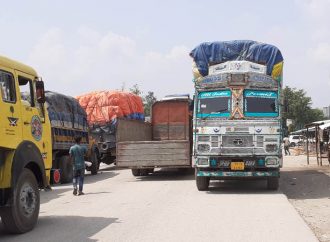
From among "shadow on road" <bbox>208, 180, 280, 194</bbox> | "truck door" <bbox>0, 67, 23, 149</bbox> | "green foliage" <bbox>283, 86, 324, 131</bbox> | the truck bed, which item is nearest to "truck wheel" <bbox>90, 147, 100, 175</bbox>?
the truck bed

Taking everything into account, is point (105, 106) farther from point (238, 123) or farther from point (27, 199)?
point (27, 199)

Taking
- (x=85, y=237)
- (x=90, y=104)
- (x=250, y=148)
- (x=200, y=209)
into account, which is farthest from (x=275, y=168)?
(x=90, y=104)

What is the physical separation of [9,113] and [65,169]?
1010 centimetres

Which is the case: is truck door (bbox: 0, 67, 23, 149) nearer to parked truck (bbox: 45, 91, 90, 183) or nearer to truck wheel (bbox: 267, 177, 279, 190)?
truck wheel (bbox: 267, 177, 279, 190)

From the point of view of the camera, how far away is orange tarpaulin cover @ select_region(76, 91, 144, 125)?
23781mm

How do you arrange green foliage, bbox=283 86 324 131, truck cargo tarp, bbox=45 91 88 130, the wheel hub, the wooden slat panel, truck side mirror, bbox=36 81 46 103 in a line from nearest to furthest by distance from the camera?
the wheel hub
truck side mirror, bbox=36 81 46 103
truck cargo tarp, bbox=45 91 88 130
the wooden slat panel
green foliage, bbox=283 86 324 131

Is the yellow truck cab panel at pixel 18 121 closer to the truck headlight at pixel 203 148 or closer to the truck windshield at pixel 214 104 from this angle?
the truck headlight at pixel 203 148

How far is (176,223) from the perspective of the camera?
27.3 feet

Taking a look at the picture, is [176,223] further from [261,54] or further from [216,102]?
[261,54]

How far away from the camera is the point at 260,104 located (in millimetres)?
13086

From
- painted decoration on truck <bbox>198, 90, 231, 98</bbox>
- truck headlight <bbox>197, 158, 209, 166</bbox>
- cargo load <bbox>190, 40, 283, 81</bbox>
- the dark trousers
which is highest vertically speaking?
cargo load <bbox>190, 40, 283, 81</bbox>

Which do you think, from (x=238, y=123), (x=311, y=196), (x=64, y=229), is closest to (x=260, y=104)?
(x=238, y=123)

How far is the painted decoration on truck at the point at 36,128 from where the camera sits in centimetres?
849

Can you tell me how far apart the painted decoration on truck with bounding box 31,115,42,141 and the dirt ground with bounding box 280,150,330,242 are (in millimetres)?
5013
